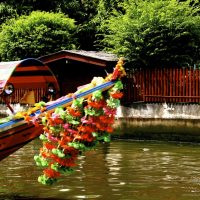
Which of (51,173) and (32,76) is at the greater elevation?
(32,76)

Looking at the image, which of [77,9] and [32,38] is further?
[77,9]

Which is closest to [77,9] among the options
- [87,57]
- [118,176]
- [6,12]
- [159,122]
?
[6,12]

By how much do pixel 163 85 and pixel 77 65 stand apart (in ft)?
14.7

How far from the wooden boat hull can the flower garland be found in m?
1.08

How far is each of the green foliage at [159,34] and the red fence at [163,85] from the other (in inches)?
20.1

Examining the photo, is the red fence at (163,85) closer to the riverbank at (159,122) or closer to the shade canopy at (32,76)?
the riverbank at (159,122)

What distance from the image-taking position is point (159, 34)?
63.7 ft

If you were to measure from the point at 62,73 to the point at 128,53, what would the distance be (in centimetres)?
421

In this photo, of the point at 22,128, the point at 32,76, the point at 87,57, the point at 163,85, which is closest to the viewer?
the point at 22,128

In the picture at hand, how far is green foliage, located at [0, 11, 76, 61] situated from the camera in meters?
24.7

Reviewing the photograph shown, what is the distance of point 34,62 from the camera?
1122 cm

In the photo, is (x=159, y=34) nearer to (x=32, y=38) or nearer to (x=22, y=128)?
(x=32, y=38)

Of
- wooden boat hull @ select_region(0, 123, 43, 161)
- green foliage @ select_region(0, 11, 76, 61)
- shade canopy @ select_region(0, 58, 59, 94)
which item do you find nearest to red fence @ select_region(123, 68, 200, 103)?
green foliage @ select_region(0, 11, 76, 61)

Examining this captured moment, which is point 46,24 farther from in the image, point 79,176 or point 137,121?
point 79,176
